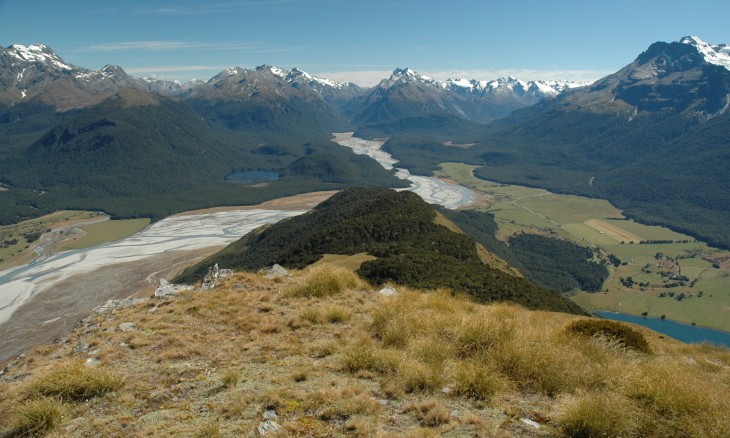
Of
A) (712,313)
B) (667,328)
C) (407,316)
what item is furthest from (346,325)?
(712,313)

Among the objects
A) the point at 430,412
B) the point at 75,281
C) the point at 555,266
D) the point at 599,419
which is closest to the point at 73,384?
the point at 430,412

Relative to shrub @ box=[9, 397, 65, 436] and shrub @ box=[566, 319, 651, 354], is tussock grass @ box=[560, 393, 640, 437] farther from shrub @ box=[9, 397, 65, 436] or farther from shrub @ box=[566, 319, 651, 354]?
shrub @ box=[9, 397, 65, 436]

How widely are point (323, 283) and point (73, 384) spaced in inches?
493

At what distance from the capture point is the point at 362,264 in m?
63.5

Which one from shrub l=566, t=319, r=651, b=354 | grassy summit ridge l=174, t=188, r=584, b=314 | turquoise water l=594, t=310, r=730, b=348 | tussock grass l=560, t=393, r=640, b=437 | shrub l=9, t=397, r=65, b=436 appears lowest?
turquoise water l=594, t=310, r=730, b=348

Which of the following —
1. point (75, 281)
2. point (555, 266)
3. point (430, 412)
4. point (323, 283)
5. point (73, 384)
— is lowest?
point (555, 266)

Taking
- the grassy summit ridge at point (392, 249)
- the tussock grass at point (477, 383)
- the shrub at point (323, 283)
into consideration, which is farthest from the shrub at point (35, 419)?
the grassy summit ridge at point (392, 249)

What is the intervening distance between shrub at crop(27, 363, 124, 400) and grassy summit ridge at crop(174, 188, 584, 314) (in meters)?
39.0

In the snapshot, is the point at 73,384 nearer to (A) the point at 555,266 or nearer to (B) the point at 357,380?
(B) the point at 357,380

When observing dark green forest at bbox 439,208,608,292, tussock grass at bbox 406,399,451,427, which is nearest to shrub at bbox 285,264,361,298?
Result: tussock grass at bbox 406,399,451,427

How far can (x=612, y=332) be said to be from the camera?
17.6 meters

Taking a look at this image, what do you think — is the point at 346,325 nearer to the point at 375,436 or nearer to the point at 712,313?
the point at 375,436

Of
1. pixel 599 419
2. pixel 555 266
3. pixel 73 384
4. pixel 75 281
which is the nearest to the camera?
pixel 599 419

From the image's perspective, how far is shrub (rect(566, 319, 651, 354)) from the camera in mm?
16984
